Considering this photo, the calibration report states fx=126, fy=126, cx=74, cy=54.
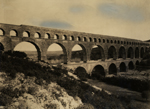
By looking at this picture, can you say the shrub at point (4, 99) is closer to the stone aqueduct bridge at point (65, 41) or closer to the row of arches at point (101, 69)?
the stone aqueduct bridge at point (65, 41)

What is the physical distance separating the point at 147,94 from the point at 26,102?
14.4m

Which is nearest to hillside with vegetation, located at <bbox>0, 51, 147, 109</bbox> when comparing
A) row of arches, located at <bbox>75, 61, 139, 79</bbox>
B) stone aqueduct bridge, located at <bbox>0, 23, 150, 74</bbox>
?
stone aqueduct bridge, located at <bbox>0, 23, 150, 74</bbox>

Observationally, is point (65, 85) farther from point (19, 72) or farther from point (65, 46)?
point (65, 46)

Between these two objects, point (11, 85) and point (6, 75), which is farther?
point (6, 75)

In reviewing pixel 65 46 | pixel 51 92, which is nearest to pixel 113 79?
pixel 65 46

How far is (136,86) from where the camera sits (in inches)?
788

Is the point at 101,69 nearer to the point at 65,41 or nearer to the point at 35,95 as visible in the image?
the point at 65,41

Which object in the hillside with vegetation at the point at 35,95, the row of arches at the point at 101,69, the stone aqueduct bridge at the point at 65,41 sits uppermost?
the stone aqueduct bridge at the point at 65,41

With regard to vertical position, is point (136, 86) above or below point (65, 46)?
below

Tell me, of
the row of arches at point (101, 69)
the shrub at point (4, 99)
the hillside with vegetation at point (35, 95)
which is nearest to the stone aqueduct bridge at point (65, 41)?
the row of arches at point (101, 69)

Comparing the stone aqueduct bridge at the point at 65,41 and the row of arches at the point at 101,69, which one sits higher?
the stone aqueduct bridge at the point at 65,41

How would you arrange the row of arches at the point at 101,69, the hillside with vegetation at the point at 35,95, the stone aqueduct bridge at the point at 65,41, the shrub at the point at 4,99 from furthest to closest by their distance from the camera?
the row of arches at the point at 101,69, the stone aqueduct bridge at the point at 65,41, the hillside with vegetation at the point at 35,95, the shrub at the point at 4,99

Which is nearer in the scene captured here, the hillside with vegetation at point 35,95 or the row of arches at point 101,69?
the hillside with vegetation at point 35,95

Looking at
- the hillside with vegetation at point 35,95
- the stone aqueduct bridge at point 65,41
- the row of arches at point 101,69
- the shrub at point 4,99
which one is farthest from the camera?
the row of arches at point 101,69
